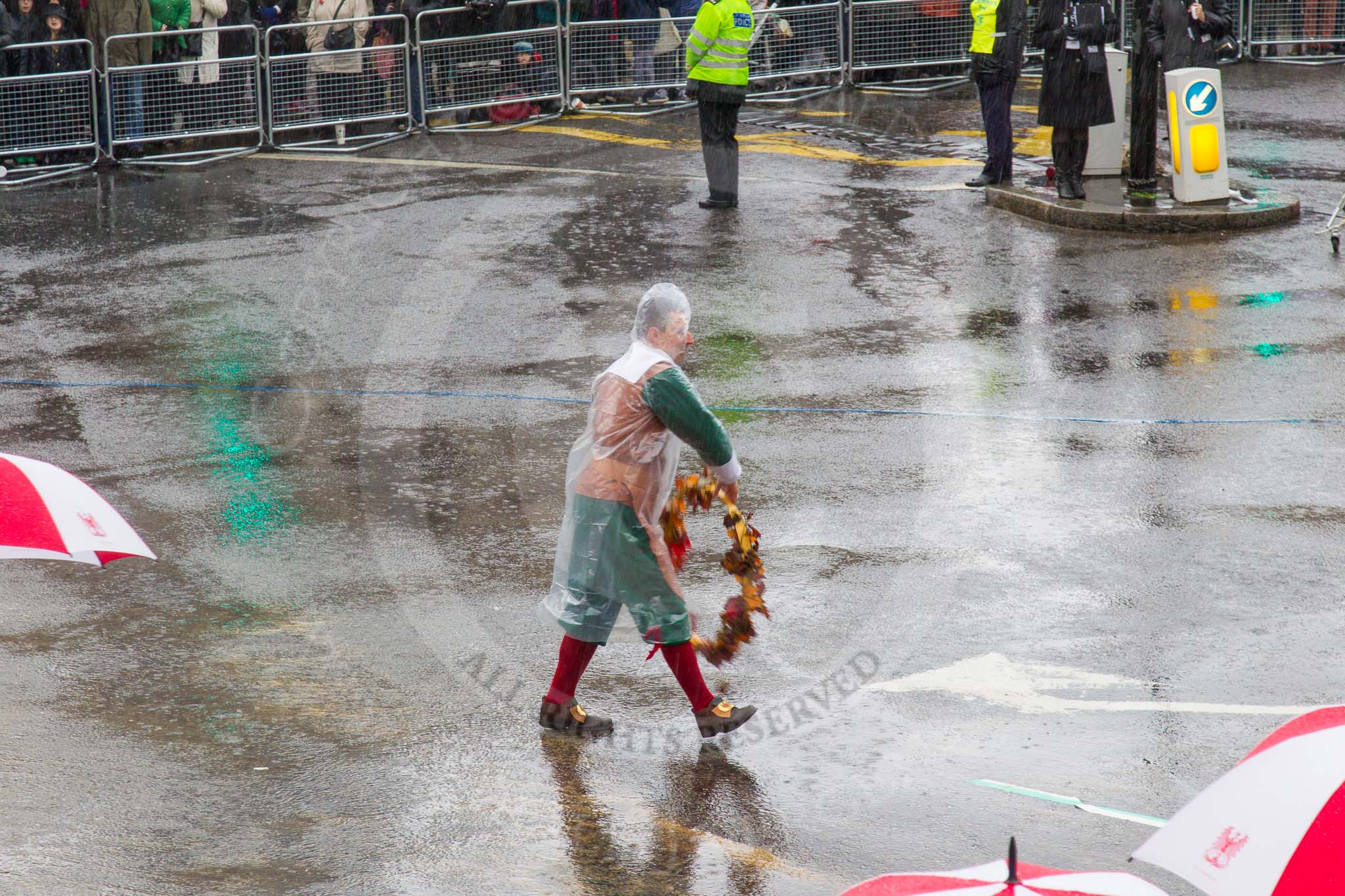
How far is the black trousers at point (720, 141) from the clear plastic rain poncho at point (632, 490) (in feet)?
30.9

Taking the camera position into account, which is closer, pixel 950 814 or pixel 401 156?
pixel 950 814

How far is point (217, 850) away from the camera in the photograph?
583cm

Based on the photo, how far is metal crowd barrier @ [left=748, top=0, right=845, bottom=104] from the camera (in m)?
21.5

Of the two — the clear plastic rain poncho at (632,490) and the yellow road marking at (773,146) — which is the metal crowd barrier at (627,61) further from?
the clear plastic rain poncho at (632,490)

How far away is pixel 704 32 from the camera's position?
15.5 meters

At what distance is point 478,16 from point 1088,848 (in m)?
16.0

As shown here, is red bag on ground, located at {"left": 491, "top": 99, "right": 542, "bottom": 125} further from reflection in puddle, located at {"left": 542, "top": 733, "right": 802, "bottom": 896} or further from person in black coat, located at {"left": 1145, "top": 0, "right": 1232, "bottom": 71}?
reflection in puddle, located at {"left": 542, "top": 733, "right": 802, "bottom": 896}

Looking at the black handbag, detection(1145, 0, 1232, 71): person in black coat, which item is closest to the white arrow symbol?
detection(1145, 0, 1232, 71): person in black coat

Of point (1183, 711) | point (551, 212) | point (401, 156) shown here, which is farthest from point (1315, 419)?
point (401, 156)

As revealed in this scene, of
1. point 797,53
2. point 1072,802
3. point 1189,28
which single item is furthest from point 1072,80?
point 1072,802

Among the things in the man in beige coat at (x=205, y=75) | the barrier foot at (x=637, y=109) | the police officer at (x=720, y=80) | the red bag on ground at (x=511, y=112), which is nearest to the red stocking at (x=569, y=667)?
the police officer at (x=720, y=80)

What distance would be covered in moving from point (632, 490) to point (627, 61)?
15277 millimetres

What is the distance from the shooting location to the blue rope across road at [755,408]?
1023cm

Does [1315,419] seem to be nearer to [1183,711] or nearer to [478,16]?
[1183,711]
